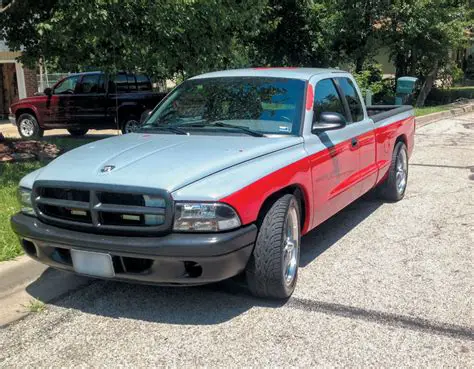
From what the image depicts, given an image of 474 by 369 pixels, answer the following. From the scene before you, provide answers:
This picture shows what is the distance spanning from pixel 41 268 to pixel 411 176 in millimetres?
6096

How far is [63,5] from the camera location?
7.36m

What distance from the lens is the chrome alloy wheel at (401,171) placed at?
7.07 metres

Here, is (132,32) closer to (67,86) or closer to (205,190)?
(205,190)

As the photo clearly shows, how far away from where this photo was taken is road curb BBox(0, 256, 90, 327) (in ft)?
13.8

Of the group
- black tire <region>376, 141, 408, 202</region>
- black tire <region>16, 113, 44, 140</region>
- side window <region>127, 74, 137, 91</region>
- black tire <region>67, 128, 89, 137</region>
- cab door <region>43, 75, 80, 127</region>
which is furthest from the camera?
black tire <region>67, 128, 89, 137</region>

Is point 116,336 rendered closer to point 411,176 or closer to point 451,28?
point 411,176

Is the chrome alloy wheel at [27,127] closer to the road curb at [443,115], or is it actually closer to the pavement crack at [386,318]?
the road curb at [443,115]

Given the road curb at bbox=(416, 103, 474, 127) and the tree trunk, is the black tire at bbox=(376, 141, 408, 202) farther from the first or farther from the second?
the tree trunk

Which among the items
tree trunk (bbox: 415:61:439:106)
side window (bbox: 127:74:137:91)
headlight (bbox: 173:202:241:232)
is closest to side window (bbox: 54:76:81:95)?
side window (bbox: 127:74:137:91)

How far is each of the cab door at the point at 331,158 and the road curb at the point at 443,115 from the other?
11425 mm

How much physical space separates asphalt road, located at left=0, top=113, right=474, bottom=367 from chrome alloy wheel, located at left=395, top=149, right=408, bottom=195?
1562 mm

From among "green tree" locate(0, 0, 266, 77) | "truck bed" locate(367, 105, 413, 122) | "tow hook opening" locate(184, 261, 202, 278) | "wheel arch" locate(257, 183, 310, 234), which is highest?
"green tree" locate(0, 0, 266, 77)

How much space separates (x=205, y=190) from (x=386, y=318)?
1563mm

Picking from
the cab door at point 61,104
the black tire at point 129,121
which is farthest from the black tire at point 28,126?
the black tire at point 129,121
